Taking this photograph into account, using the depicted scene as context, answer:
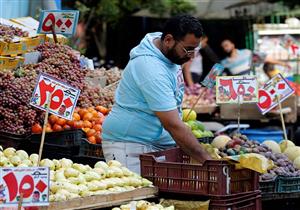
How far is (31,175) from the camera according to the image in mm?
4336

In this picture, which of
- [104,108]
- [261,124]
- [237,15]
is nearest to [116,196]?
[104,108]

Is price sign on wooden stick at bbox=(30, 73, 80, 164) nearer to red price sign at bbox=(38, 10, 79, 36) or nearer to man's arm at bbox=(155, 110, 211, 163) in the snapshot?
man's arm at bbox=(155, 110, 211, 163)

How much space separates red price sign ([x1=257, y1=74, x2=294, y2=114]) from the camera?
7566 mm

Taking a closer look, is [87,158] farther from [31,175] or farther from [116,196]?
[31,175]

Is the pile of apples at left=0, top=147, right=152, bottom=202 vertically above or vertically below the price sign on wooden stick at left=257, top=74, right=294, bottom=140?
below

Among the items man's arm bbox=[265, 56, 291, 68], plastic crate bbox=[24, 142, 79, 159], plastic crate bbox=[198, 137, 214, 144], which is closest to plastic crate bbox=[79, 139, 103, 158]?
Answer: plastic crate bbox=[24, 142, 79, 159]

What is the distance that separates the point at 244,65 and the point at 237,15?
3868 mm

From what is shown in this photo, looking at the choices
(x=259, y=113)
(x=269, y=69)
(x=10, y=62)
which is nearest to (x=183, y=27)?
(x=10, y=62)

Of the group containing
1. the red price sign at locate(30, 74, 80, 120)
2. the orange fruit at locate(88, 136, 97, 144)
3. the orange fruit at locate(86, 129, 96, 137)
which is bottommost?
the orange fruit at locate(88, 136, 97, 144)

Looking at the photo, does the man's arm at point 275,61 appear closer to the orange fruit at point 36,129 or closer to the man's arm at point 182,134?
the orange fruit at point 36,129

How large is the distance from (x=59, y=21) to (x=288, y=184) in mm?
3350

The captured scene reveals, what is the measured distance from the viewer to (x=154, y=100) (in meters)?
5.39

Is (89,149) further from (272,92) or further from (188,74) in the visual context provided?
(188,74)

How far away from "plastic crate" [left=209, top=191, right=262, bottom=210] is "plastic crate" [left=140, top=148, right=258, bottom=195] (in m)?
0.04
